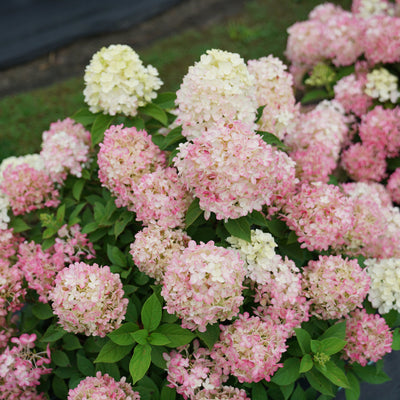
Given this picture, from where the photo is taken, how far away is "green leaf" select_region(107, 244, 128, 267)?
1776 millimetres

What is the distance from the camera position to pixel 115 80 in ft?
6.17

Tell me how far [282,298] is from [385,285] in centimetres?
52

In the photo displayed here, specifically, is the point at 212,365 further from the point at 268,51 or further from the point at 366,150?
the point at 268,51

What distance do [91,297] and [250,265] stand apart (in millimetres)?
538

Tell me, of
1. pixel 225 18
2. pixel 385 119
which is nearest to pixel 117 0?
pixel 225 18

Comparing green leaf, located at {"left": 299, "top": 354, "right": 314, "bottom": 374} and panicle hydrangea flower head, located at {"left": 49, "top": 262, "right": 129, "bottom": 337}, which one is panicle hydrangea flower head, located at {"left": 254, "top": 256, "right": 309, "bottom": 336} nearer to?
green leaf, located at {"left": 299, "top": 354, "right": 314, "bottom": 374}

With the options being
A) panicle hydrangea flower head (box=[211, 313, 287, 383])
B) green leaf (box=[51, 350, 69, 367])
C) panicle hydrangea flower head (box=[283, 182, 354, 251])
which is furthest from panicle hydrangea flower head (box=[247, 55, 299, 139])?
green leaf (box=[51, 350, 69, 367])

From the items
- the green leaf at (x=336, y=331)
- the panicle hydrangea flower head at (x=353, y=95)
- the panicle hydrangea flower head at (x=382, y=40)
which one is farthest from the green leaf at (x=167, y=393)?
the panicle hydrangea flower head at (x=382, y=40)

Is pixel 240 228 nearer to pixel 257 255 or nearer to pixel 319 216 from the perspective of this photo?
pixel 257 255

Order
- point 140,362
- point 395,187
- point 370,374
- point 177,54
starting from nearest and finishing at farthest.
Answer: point 140,362 < point 370,374 < point 395,187 < point 177,54

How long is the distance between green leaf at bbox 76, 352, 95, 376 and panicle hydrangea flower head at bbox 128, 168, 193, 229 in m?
0.56

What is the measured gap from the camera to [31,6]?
19.1 feet

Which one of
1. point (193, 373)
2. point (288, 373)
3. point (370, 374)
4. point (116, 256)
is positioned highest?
point (116, 256)

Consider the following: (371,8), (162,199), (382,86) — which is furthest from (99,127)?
(371,8)
